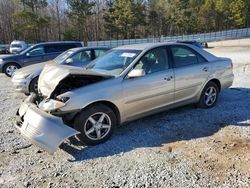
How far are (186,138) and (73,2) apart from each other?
1817 inches

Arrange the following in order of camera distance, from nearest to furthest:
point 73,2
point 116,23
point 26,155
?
point 26,155
point 73,2
point 116,23

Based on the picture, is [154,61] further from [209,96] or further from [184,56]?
[209,96]

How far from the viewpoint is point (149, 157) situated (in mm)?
4047

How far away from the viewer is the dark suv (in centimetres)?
1233

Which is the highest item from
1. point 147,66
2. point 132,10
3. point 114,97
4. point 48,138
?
point 132,10

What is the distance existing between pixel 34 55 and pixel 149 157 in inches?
380

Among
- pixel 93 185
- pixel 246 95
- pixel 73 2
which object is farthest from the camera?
pixel 73 2

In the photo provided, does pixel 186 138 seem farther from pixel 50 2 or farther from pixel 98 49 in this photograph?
pixel 50 2

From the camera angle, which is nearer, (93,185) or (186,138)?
(93,185)

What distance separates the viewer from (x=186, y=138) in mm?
4664

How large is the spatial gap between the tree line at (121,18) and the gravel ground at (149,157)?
43331mm

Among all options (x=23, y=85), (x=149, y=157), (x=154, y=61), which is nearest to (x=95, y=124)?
(x=149, y=157)

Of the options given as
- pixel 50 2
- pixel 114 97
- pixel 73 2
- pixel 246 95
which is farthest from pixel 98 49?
pixel 50 2

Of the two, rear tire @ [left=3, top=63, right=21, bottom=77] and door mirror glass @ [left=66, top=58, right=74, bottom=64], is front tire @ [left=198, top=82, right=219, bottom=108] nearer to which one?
door mirror glass @ [left=66, top=58, right=74, bottom=64]
